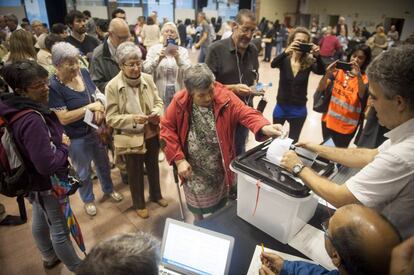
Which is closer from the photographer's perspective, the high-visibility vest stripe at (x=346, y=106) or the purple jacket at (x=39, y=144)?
the purple jacket at (x=39, y=144)

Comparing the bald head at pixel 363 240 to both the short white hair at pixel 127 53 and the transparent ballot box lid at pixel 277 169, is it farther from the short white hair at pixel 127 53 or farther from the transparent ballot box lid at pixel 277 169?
the short white hair at pixel 127 53

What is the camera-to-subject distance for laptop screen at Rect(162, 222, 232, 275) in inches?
41.8

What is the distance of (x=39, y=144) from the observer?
136cm

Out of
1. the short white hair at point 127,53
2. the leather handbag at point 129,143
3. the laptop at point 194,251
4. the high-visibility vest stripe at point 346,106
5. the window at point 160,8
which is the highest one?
the window at point 160,8

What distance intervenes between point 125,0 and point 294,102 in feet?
41.8

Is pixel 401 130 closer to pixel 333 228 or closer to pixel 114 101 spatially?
pixel 333 228

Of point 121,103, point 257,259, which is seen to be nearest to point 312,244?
point 257,259

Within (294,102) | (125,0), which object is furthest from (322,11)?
(294,102)

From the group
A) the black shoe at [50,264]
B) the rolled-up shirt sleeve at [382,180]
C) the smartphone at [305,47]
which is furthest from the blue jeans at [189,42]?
the rolled-up shirt sleeve at [382,180]

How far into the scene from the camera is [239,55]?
252 cm

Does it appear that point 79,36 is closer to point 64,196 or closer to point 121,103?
point 121,103

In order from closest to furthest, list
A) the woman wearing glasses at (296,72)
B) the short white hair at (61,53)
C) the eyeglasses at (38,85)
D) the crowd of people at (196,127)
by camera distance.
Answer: the crowd of people at (196,127), the eyeglasses at (38,85), the short white hair at (61,53), the woman wearing glasses at (296,72)

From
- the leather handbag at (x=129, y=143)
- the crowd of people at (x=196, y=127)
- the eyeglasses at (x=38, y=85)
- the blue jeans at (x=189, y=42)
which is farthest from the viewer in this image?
the blue jeans at (x=189, y=42)

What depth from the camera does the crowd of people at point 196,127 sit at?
2.66 feet
